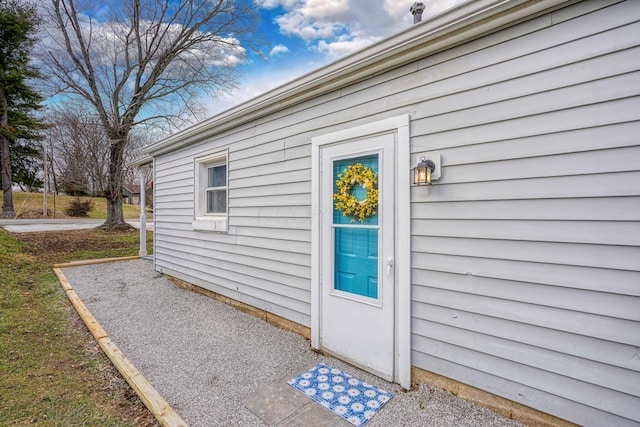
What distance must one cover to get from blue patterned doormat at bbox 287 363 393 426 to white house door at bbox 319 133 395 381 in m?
0.19

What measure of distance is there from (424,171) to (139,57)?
50.6ft

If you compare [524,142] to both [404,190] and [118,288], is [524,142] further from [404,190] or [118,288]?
[118,288]

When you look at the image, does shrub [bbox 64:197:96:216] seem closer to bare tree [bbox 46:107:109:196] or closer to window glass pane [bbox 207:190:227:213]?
bare tree [bbox 46:107:109:196]

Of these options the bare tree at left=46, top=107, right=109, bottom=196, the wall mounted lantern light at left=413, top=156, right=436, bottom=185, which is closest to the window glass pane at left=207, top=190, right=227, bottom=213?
the wall mounted lantern light at left=413, top=156, right=436, bottom=185

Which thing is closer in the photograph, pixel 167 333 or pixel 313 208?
pixel 313 208

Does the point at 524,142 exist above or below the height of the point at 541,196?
above

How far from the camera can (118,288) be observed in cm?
526

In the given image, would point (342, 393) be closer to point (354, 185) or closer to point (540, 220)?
point (354, 185)

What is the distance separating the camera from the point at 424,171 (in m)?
2.22

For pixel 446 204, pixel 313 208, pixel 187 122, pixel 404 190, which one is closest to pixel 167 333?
pixel 313 208

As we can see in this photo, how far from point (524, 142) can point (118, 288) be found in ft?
20.0

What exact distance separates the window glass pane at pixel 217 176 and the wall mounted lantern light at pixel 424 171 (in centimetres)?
330

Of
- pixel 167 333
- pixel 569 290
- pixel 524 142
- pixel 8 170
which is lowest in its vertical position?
pixel 167 333

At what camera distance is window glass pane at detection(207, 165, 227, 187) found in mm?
4762
